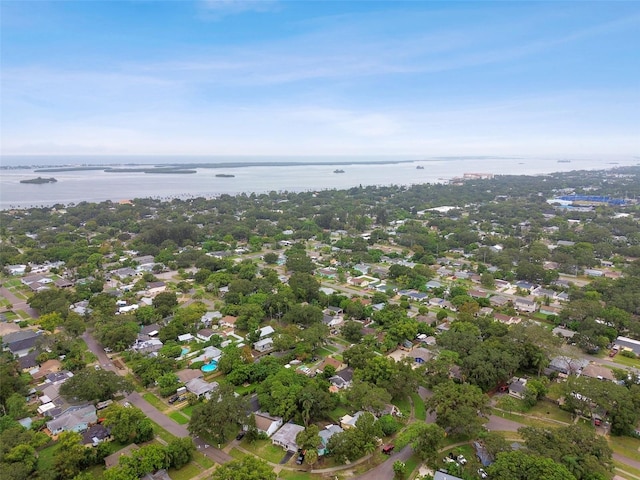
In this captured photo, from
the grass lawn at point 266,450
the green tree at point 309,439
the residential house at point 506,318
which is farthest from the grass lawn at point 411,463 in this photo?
the residential house at point 506,318

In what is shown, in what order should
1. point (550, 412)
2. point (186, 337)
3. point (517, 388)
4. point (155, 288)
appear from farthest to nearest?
1. point (155, 288)
2. point (186, 337)
3. point (517, 388)
4. point (550, 412)

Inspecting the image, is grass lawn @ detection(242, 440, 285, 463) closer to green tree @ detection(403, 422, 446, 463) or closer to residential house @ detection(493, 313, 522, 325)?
green tree @ detection(403, 422, 446, 463)

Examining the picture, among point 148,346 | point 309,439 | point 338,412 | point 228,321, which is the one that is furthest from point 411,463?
point 148,346

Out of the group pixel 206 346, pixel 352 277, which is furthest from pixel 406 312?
pixel 206 346

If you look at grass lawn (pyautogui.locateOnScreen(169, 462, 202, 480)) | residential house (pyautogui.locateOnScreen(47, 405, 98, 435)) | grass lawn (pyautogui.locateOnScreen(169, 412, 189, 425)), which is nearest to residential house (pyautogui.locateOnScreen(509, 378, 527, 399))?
grass lawn (pyautogui.locateOnScreen(169, 462, 202, 480))

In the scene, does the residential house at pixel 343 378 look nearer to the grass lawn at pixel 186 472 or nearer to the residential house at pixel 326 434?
the residential house at pixel 326 434

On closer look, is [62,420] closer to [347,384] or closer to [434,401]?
[347,384]

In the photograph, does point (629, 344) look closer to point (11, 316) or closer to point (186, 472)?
point (186, 472)
